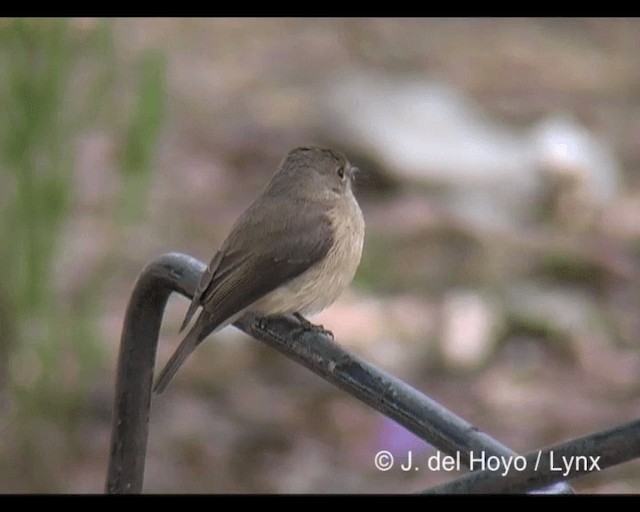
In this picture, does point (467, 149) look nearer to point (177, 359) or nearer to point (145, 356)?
point (177, 359)

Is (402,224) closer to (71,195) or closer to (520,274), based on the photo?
(520,274)

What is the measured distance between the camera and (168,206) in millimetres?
6242

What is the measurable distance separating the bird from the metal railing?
0.40 ft

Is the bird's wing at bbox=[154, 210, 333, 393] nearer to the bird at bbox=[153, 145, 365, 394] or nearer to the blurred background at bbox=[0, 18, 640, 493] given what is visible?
the bird at bbox=[153, 145, 365, 394]

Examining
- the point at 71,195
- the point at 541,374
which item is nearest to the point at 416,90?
A: the point at 541,374

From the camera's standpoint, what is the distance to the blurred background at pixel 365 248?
4.53m

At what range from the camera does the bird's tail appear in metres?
2.97

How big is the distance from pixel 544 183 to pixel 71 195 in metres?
2.85

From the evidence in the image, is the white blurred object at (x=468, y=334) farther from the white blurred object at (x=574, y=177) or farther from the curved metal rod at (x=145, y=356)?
the curved metal rod at (x=145, y=356)

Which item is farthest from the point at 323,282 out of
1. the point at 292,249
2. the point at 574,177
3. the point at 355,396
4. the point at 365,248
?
the point at 574,177

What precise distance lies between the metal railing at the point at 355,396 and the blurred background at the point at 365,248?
150 centimetres

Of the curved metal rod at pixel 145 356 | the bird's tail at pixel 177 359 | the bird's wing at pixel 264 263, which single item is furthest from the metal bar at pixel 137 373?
the bird's wing at pixel 264 263

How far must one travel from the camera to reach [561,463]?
185 centimetres

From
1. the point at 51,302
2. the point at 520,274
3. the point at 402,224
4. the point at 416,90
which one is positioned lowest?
the point at 51,302
